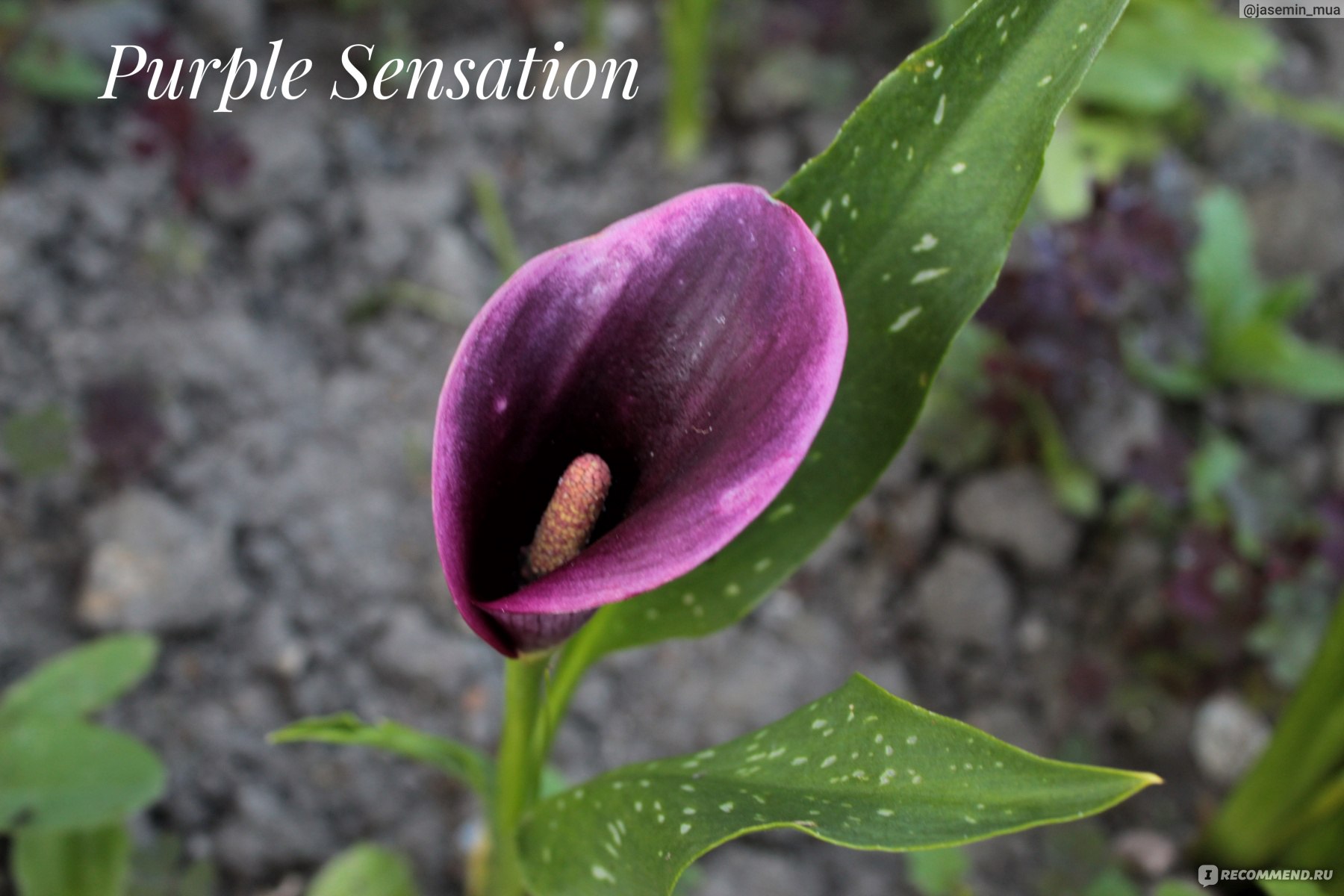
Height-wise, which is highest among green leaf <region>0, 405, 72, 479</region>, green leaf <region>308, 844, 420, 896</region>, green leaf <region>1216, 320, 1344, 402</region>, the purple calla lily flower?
the purple calla lily flower

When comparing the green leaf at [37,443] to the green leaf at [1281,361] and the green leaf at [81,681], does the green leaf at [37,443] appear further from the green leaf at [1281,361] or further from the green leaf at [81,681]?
the green leaf at [1281,361]

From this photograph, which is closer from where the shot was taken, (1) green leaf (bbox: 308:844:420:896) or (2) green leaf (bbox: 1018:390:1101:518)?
(1) green leaf (bbox: 308:844:420:896)

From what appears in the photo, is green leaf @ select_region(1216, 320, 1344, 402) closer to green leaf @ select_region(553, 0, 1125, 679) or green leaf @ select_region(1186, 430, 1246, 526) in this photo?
green leaf @ select_region(1186, 430, 1246, 526)

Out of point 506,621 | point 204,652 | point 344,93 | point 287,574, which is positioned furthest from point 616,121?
point 506,621

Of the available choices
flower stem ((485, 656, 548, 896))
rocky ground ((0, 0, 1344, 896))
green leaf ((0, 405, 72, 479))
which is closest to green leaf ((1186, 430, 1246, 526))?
rocky ground ((0, 0, 1344, 896))

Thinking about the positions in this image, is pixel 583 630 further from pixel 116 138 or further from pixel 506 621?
pixel 116 138

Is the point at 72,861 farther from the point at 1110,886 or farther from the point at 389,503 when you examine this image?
the point at 1110,886
